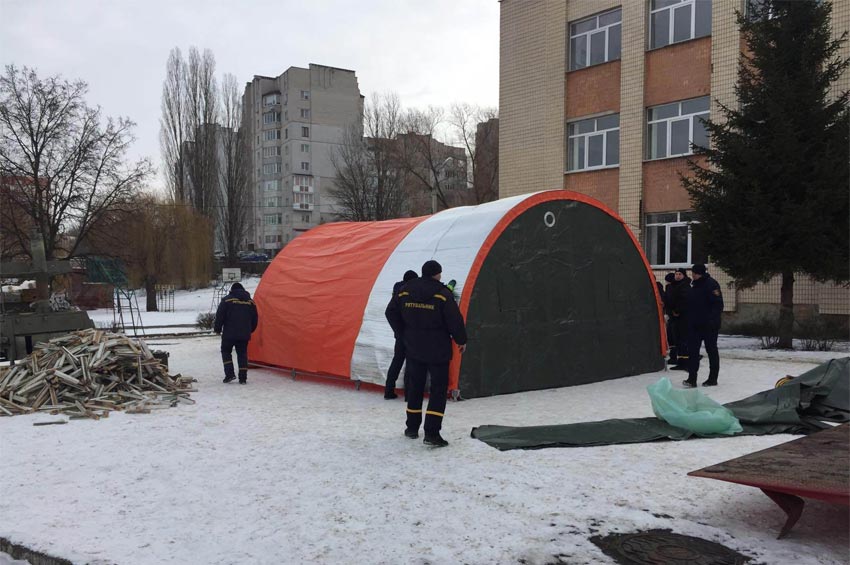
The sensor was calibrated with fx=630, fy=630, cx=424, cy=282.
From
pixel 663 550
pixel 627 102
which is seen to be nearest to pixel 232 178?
pixel 627 102

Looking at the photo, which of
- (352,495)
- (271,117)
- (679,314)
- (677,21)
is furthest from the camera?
(271,117)

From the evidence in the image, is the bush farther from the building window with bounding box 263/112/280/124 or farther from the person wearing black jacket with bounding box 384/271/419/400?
the building window with bounding box 263/112/280/124

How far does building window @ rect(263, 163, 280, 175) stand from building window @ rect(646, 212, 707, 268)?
58.3 m

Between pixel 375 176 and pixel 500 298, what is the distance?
32.4 meters

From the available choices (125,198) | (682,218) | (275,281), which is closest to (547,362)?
(275,281)

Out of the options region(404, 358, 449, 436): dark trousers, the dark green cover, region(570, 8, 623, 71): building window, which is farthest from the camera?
region(570, 8, 623, 71): building window

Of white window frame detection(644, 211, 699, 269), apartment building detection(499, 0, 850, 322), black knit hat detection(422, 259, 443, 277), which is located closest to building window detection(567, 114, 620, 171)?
apartment building detection(499, 0, 850, 322)

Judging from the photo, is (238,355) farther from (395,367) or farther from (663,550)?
(663,550)

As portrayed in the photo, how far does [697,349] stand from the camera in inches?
375

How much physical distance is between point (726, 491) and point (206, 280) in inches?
1332

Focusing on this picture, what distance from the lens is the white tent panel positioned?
914 centimetres

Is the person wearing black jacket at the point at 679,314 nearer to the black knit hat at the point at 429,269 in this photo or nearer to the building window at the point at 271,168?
the black knit hat at the point at 429,269

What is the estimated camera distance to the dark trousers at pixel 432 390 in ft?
20.3

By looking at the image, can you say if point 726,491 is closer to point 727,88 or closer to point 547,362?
point 547,362
